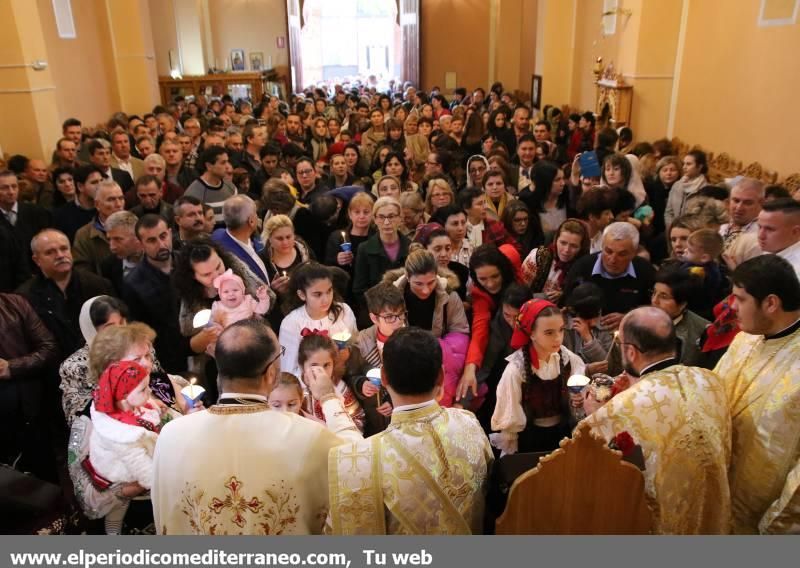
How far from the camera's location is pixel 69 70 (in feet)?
33.6

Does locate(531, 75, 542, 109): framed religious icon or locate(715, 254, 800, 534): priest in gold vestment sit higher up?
locate(531, 75, 542, 109): framed religious icon

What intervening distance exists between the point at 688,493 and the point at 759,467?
31cm

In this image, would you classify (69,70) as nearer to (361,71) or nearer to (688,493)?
(688,493)

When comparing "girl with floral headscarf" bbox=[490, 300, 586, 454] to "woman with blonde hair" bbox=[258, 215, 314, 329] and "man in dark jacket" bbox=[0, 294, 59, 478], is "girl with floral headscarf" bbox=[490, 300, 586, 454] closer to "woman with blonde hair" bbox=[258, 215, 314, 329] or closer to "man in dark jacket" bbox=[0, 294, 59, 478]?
"woman with blonde hair" bbox=[258, 215, 314, 329]

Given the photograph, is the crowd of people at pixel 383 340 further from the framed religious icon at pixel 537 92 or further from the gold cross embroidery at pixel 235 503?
Result: the framed religious icon at pixel 537 92

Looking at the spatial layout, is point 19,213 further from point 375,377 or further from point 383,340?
point 375,377

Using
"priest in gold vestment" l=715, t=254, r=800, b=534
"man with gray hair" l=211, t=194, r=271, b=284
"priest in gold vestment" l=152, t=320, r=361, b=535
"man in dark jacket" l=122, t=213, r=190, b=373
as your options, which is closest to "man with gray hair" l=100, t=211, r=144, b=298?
"man in dark jacket" l=122, t=213, r=190, b=373

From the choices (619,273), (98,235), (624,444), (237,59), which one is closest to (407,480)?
(624,444)

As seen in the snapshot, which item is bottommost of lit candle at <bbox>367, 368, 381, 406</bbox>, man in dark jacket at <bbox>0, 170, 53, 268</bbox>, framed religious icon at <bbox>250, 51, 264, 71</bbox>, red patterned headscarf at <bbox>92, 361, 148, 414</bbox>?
lit candle at <bbox>367, 368, 381, 406</bbox>

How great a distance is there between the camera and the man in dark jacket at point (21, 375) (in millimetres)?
3615

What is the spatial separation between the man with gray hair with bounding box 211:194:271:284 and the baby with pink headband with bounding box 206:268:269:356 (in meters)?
0.52

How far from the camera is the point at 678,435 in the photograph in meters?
2.27

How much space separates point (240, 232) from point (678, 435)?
10.4 ft

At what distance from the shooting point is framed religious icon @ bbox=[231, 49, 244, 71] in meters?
21.8
